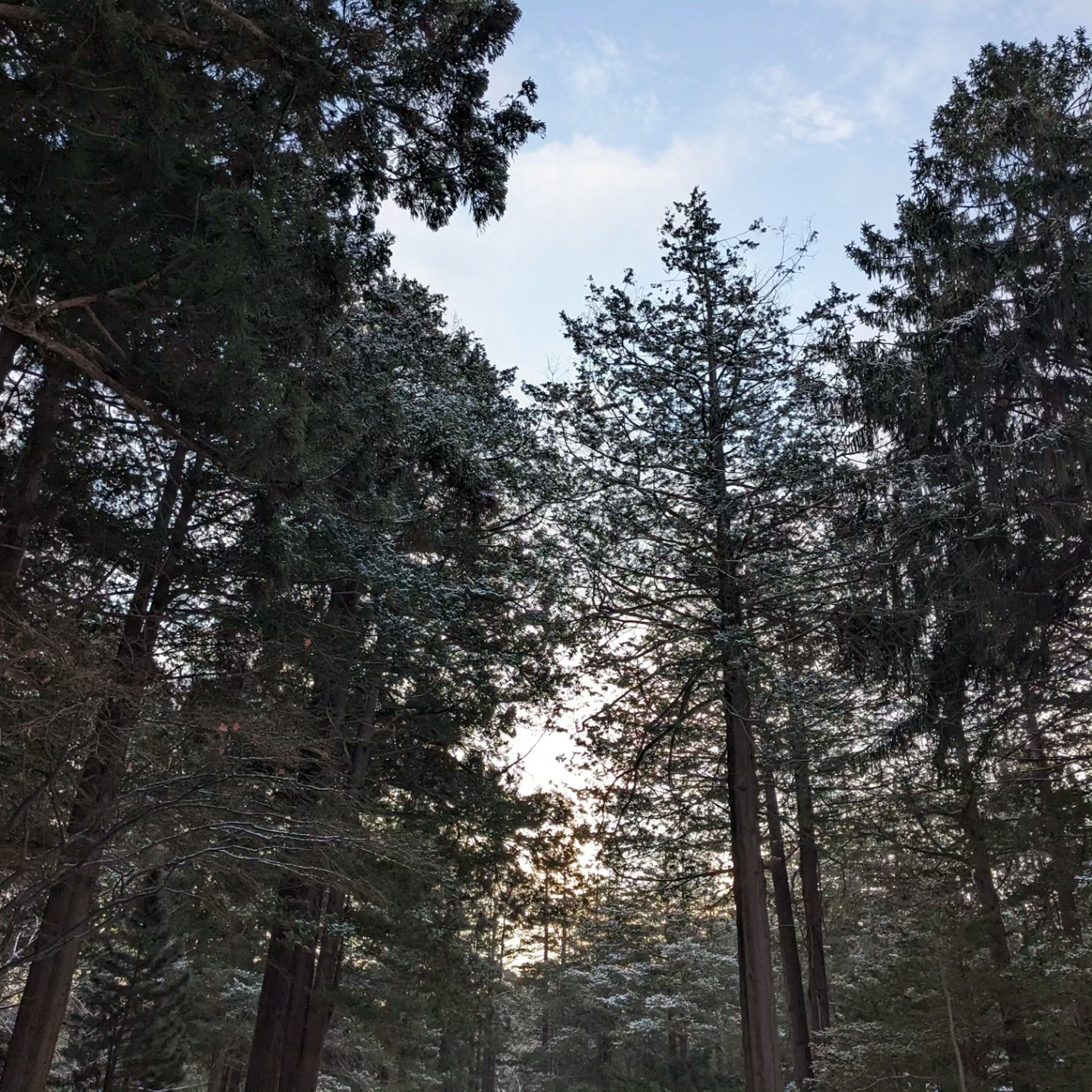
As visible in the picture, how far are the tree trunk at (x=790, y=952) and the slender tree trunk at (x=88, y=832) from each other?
1039 cm

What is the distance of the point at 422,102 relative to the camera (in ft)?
20.7

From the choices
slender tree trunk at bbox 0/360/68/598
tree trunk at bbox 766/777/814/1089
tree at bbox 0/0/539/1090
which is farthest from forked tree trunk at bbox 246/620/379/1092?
tree trunk at bbox 766/777/814/1089

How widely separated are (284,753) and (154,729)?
1409mm

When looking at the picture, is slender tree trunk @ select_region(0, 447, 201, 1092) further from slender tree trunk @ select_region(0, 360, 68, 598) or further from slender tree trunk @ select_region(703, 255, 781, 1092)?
slender tree trunk @ select_region(703, 255, 781, 1092)

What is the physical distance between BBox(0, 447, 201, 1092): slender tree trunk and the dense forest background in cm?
5

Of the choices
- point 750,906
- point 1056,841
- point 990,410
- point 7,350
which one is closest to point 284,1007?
point 750,906

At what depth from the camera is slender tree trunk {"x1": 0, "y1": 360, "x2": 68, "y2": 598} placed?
648 centimetres

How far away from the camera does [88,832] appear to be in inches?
239

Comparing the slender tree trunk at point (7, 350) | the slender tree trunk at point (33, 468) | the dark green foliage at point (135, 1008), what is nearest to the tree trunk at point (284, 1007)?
the dark green foliage at point (135, 1008)

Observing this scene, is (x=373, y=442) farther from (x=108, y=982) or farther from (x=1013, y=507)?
(x=108, y=982)

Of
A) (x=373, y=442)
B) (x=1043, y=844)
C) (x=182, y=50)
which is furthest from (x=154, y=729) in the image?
(x=1043, y=844)

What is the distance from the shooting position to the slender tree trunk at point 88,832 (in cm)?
604

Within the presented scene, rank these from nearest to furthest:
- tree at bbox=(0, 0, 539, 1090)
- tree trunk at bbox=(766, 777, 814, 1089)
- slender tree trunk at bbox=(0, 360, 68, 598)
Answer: tree at bbox=(0, 0, 539, 1090)
slender tree trunk at bbox=(0, 360, 68, 598)
tree trunk at bbox=(766, 777, 814, 1089)

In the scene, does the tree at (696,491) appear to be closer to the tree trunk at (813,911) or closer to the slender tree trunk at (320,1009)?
the slender tree trunk at (320,1009)
